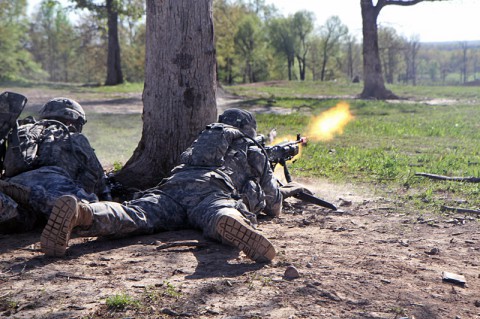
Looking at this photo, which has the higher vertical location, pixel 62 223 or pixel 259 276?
pixel 62 223

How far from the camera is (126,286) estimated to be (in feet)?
12.5

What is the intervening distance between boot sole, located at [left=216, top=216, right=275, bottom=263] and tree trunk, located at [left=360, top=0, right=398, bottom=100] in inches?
795

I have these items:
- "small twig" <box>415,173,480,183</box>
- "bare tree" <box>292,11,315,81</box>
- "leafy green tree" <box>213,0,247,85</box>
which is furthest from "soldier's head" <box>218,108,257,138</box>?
"bare tree" <box>292,11,315,81</box>

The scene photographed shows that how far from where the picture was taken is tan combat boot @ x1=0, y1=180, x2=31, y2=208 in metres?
5.19

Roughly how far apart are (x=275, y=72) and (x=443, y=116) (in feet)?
191

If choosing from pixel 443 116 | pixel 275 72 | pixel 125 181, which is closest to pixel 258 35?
pixel 275 72

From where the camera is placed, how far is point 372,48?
76.8 ft

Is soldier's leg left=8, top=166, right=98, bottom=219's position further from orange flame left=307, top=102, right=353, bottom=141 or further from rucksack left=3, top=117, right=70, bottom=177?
orange flame left=307, top=102, right=353, bottom=141

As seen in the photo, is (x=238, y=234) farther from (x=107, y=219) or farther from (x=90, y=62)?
(x=90, y=62)

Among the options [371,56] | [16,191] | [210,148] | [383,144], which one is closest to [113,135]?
[383,144]

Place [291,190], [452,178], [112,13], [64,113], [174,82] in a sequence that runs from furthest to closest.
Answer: [112,13] → [452,178] → [174,82] → [291,190] → [64,113]

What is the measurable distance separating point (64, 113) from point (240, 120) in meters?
1.84

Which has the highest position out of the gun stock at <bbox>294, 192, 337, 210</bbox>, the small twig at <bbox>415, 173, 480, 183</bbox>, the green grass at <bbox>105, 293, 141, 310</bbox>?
the green grass at <bbox>105, 293, 141, 310</bbox>

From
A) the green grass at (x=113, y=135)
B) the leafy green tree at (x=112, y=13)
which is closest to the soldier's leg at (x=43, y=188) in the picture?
the green grass at (x=113, y=135)
